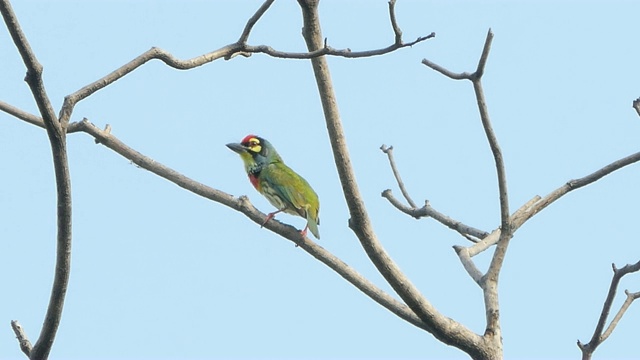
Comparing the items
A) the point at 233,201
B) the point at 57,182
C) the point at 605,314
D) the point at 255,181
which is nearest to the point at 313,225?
the point at 255,181

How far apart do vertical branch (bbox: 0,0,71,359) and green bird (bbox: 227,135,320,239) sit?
2.66m

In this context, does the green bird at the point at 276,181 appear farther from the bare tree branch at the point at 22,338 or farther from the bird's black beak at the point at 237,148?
the bare tree branch at the point at 22,338

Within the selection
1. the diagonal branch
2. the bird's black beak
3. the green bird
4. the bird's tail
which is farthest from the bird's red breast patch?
the diagonal branch

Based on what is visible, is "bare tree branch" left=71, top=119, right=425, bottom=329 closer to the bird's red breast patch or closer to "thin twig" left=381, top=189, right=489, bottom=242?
"thin twig" left=381, top=189, right=489, bottom=242

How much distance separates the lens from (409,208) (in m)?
6.26

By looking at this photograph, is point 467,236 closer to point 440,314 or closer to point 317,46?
point 440,314

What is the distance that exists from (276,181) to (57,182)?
3996 millimetres

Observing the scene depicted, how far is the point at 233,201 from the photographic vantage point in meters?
5.07

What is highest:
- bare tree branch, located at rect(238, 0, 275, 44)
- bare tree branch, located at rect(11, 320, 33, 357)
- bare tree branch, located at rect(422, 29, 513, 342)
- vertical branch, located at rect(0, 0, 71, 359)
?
bare tree branch, located at rect(238, 0, 275, 44)

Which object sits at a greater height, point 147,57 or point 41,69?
point 147,57

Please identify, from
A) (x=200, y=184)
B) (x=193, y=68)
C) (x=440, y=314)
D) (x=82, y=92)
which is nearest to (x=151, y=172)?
(x=200, y=184)

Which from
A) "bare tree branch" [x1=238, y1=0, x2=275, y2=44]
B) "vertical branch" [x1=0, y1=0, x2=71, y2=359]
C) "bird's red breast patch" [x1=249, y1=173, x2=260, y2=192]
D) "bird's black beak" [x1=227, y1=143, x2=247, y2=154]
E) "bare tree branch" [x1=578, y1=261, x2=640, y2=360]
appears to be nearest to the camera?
"vertical branch" [x1=0, y1=0, x2=71, y2=359]

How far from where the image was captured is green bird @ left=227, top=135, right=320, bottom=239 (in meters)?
7.26

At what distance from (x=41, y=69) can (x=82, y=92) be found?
497 millimetres
